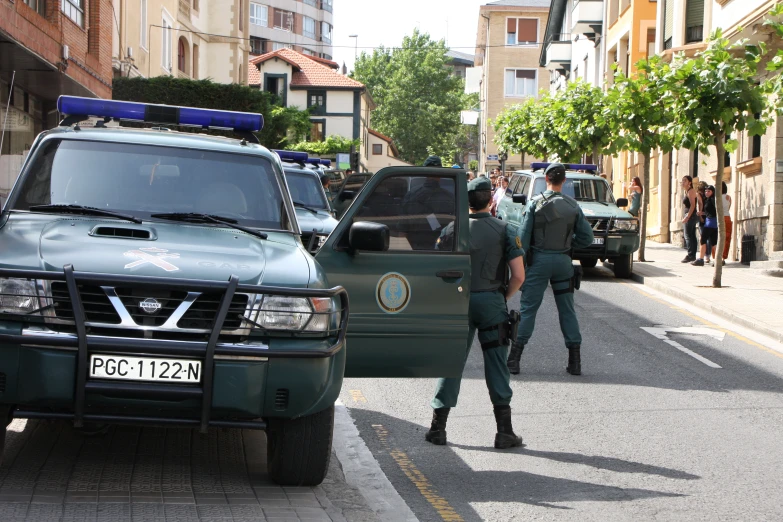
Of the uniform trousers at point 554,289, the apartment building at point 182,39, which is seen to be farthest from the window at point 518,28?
the uniform trousers at point 554,289

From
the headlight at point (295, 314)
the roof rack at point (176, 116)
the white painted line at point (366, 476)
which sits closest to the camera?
the headlight at point (295, 314)

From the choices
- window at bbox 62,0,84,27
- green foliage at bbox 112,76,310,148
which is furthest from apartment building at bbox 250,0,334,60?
window at bbox 62,0,84,27

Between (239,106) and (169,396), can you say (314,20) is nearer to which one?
(239,106)

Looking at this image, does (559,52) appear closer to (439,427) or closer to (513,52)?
(513,52)

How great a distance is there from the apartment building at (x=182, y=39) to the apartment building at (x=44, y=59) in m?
6.94

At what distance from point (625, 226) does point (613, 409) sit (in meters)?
12.1

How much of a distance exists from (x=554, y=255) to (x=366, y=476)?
475cm

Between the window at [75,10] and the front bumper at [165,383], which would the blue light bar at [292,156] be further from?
the front bumper at [165,383]

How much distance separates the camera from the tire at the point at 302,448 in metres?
5.74

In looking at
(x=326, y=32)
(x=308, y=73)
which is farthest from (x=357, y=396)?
(x=326, y=32)

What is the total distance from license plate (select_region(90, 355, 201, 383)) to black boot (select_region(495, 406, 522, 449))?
2888 mm

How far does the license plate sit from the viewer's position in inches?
203

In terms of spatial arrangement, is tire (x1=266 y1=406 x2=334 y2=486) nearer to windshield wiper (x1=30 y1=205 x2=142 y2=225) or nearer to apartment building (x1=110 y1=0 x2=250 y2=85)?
windshield wiper (x1=30 y1=205 x2=142 y2=225)

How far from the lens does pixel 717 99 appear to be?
19094 millimetres
